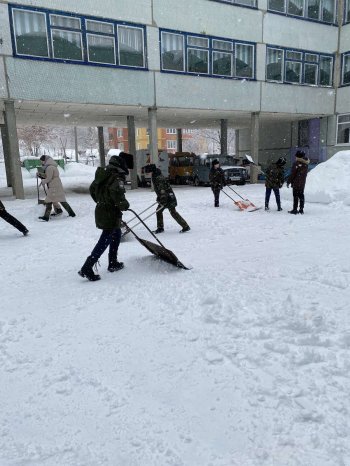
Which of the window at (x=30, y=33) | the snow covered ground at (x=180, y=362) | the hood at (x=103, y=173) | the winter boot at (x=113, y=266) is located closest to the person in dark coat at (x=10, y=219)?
the snow covered ground at (x=180, y=362)

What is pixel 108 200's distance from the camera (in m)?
4.68

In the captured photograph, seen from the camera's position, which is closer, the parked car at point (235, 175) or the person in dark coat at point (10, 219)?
the person in dark coat at point (10, 219)

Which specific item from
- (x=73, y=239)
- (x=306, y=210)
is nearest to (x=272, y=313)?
(x=73, y=239)

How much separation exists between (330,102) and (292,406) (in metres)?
21.9

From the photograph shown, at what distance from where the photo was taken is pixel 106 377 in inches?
106

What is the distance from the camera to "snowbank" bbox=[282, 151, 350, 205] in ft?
33.6

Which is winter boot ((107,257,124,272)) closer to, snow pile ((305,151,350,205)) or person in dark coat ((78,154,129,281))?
person in dark coat ((78,154,129,281))

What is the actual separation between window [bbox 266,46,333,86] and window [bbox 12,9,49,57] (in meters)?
11.2

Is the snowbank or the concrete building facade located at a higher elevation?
the concrete building facade

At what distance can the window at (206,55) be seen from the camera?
1555cm

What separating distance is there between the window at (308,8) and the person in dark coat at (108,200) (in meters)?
17.7

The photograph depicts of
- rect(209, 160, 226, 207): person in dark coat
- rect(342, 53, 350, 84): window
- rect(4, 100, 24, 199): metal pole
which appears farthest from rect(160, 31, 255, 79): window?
rect(209, 160, 226, 207): person in dark coat

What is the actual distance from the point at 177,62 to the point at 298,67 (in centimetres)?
765

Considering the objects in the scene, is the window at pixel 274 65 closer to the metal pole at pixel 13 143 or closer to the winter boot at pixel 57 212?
the metal pole at pixel 13 143
